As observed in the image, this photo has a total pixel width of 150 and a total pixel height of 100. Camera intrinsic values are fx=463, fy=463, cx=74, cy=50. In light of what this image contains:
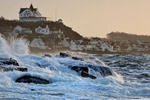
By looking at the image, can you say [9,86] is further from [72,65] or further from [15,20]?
[15,20]

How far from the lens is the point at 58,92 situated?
1611 cm

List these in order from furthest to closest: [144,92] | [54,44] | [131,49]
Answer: [131,49]
[54,44]
[144,92]

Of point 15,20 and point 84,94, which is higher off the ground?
point 15,20

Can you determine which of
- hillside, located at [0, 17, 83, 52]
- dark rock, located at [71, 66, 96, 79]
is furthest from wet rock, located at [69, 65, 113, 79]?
hillside, located at [0, 17, 83, 52]

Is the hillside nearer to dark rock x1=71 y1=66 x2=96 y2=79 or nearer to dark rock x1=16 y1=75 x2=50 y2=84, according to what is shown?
dark rock x1=71 y1=66 x2=96 y2=79

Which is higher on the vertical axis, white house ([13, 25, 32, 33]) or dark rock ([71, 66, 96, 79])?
white house ([13, 25, 32, 33])

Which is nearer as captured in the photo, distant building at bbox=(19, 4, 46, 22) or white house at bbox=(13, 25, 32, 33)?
white house at bbox=(13, 25, 32, 33)

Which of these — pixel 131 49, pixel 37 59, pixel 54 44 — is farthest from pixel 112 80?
pixel 131 49

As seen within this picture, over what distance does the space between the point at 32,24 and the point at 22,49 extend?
88.3 meters

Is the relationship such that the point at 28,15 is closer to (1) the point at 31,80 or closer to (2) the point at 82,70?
(2) the point at 82,70

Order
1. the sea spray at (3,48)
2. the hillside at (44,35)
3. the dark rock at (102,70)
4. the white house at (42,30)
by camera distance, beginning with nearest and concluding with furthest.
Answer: the dark rock at (102,70) < the sea spray at (3,48) < the hillside at (44,35) < the white house at (42,30)

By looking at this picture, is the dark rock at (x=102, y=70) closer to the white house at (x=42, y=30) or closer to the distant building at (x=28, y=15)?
the white house at (x=42, y=30)

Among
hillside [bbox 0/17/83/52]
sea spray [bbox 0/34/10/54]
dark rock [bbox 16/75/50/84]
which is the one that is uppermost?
hillside [bbox 0/17/83/52]

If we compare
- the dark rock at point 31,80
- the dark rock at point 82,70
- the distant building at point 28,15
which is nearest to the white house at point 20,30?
the distant building at point 28,15
